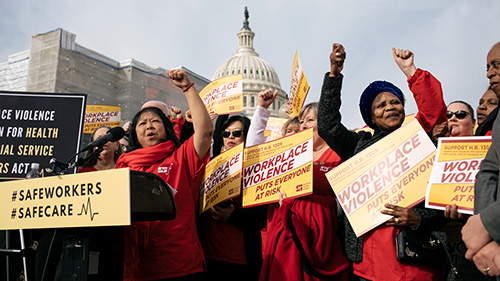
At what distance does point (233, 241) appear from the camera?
311 centimetres

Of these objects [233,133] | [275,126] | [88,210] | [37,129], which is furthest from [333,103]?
[275,126]

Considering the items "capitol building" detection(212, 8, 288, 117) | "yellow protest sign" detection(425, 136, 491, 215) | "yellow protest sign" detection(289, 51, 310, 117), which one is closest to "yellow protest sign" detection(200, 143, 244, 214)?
"yellow protest sign" detection(425, 136, 491, 215)

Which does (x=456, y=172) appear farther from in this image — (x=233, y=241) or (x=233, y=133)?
(x=233, y=133)

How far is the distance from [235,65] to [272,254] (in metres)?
73.2

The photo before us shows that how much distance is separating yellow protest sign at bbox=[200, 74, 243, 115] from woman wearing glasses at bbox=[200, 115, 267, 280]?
1.84 metres

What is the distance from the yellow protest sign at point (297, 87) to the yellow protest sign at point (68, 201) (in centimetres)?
383

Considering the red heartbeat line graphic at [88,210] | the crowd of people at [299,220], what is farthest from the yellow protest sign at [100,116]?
the red heartbeat line graphic at [88,210]

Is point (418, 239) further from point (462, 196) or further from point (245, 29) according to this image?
point (245, 29)

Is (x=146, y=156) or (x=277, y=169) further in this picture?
(x=277, y=169)

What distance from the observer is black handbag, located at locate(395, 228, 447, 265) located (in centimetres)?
215

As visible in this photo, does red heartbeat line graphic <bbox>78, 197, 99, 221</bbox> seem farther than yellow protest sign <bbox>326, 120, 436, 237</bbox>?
No

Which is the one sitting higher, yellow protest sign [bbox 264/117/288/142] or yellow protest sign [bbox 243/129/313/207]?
yellow protest sign [bbox 264/117/288/142]

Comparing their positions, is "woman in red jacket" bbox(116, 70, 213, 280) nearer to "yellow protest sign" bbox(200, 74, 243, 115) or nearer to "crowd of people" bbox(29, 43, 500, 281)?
"crowd of people" bbox(29, 43, 500, 281)

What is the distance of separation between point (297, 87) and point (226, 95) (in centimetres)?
108
